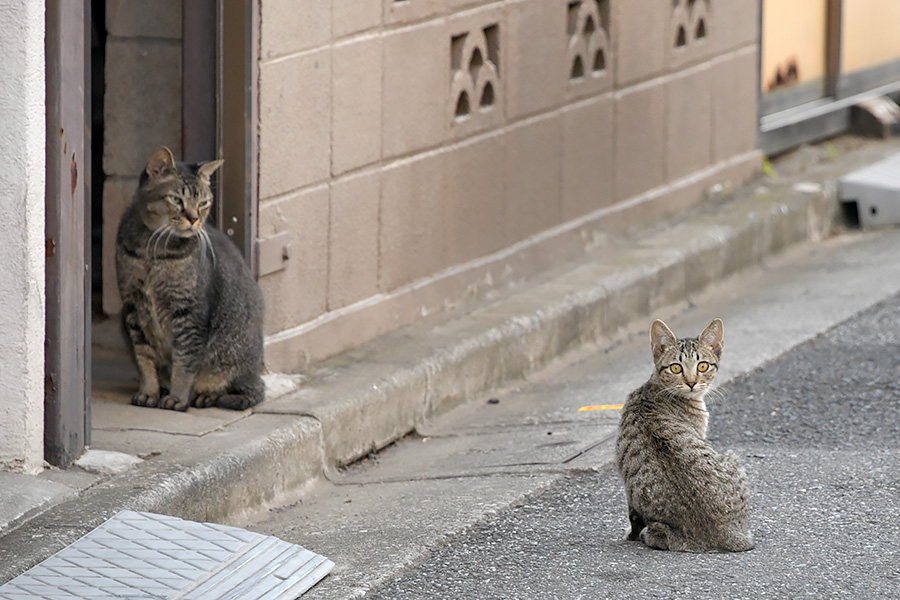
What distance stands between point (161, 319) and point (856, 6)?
843 cm

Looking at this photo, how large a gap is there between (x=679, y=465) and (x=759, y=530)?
0.52 m

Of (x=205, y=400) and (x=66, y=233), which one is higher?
(x=66, y=233)

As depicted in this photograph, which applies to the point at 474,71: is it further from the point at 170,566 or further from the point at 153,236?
the point at 170,566

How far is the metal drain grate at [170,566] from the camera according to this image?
3.96 m

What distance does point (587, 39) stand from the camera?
8.06 meters

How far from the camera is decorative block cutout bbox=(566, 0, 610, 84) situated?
791 centimetres

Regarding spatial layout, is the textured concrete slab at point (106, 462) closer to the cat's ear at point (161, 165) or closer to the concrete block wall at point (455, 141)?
the cat's ear at point (161, 165)

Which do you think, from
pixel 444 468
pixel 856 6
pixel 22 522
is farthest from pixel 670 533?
pixel 856 6

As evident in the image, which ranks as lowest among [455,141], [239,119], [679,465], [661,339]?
[679,465]

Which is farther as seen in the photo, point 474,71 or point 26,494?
point 474,71

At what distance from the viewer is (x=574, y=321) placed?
7305 mm

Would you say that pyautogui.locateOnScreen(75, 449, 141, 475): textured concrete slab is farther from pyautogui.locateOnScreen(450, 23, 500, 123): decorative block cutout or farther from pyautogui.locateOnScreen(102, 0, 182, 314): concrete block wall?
pyautogui.locateOnScreen(450, 23, 500, 123): decorative block cutout

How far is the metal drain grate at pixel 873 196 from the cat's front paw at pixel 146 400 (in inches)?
249

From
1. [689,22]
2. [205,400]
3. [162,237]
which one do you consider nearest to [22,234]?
[162,237]
